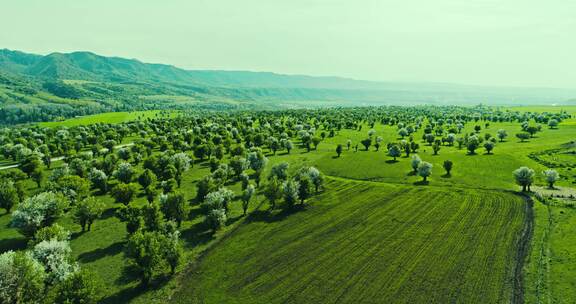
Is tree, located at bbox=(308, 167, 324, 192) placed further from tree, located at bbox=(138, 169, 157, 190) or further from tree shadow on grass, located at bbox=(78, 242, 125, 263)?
tree shadow on grass, located at bbox=(78, 242, 125, 263)

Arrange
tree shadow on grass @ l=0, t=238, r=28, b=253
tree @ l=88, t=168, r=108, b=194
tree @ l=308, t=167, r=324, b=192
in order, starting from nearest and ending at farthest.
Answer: tree shadow on grass @ l=0, t=238, r=28, b=253 → tree @ l=308, t=167, r=324, b=192 → tree @ l=88, t=168, r=108, b=194

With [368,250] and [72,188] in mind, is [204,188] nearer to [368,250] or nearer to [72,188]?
[72,188]

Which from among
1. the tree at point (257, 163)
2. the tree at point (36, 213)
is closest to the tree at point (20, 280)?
the tree at point (36, 213)

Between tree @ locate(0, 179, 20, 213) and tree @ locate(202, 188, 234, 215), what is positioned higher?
tree @ locate(202, 188, 234, 215)

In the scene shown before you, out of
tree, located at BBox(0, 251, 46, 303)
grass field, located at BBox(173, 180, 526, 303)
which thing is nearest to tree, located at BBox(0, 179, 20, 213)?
tree, located at BBox(0, 251, 46, 303)

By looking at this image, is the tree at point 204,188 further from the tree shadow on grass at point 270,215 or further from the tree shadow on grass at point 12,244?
the tree shadow on grass at point 12,244

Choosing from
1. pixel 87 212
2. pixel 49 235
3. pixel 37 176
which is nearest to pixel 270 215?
pixel 87 212
